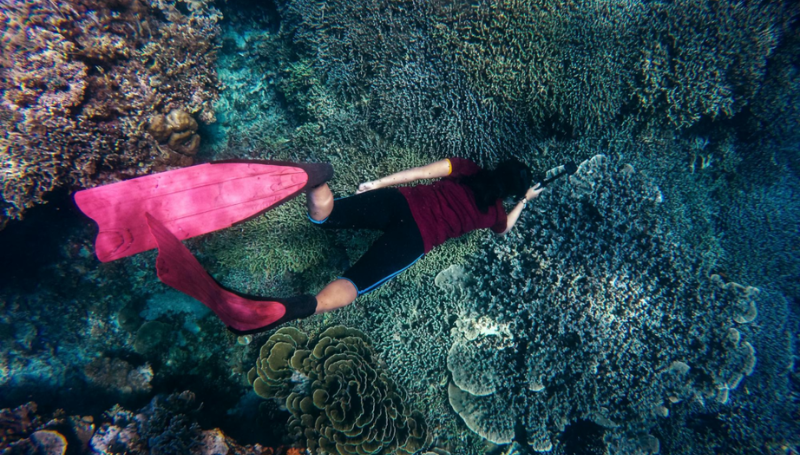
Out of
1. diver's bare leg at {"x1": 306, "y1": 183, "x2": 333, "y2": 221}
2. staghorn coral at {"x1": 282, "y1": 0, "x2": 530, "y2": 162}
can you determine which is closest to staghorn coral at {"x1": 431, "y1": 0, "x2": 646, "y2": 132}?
staghorn coral at {"x1": 282, "y1": 0, "x2": 530, "y2": 162}

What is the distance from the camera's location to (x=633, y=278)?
381 cm

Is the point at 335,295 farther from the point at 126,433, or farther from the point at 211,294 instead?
the point at 126,433

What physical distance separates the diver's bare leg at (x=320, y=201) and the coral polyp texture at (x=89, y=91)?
70.3 inches

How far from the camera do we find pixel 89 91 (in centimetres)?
292

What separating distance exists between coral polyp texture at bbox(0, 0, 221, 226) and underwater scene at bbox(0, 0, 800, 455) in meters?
0.02

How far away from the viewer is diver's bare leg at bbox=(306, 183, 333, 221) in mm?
2803

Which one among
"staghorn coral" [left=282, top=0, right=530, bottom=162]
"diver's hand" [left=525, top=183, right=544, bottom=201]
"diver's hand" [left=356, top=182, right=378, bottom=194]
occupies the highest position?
"staghorn coral" [left=282, top=0, right=530, bottom=162]

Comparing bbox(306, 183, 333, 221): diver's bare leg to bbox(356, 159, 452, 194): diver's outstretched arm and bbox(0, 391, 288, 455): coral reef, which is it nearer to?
bbox(356, 159, 452, 194): diver's outstretched arm

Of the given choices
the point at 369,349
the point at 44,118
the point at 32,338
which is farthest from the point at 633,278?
the point at 32,338

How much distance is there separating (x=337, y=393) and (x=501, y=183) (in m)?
2.58

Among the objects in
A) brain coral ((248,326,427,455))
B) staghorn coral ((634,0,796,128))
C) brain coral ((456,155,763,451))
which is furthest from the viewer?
staghorn coral ((634,0,796,128))

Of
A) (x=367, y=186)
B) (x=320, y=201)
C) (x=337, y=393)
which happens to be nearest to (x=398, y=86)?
(x=367, y=186)

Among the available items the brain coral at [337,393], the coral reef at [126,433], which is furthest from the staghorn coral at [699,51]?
the coral reef at [126,433]

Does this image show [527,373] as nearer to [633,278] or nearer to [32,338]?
[633,278]
